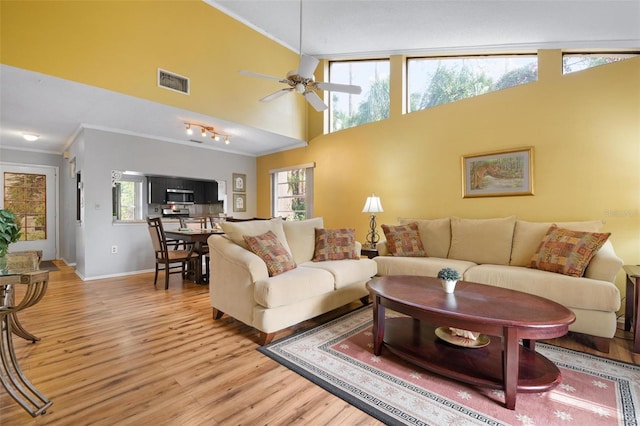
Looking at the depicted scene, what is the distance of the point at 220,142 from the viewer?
5645 millimetres

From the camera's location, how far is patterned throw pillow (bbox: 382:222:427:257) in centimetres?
360

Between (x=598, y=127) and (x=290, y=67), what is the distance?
4.41 m

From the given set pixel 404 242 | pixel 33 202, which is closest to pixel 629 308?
pixel 404 242

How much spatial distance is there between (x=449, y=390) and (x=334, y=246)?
1.91 meters

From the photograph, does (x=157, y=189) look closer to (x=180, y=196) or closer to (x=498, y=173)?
(x=180, y=196)

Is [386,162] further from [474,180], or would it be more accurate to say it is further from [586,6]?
[586,6]

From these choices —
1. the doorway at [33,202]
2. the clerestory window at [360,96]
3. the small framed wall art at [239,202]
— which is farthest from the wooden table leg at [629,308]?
the doorway at [33,202]

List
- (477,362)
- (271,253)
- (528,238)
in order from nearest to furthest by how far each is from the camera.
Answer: (477,362) → (271,253) → (528,238)

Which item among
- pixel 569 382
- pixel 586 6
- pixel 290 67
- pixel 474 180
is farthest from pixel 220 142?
pixel 569 382

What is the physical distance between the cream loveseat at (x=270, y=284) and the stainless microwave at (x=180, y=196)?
3.27m

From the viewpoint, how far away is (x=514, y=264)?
309 cm

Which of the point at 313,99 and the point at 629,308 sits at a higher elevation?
the point at 313,99

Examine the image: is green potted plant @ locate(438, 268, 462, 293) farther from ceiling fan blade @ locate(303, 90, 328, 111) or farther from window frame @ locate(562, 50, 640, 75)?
window frame @ locate(562, 50, 640, 75)

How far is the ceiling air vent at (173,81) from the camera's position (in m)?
3.62
